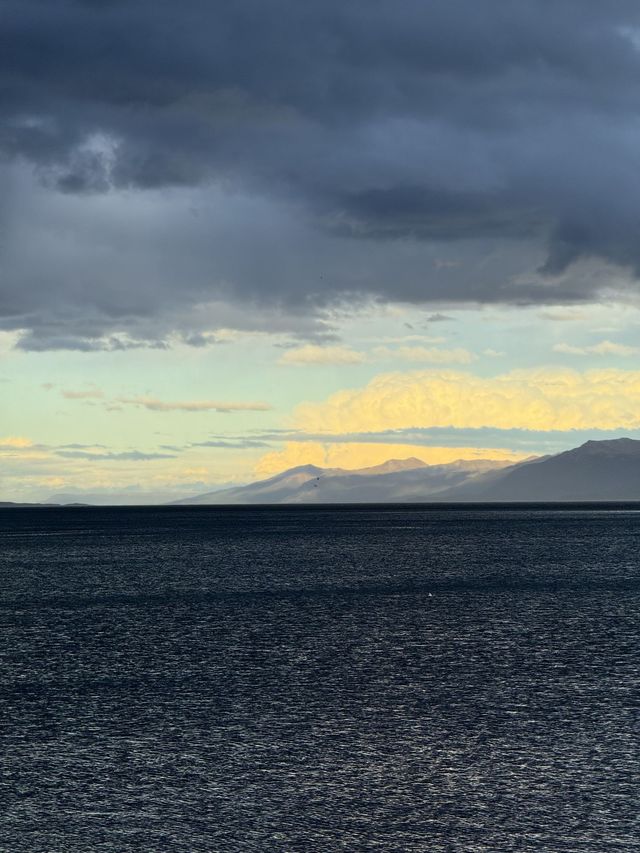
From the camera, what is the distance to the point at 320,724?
27.0 metres

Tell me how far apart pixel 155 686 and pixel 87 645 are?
1112 cm

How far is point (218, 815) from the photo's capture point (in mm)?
19203

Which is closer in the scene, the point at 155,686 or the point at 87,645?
the point at 155,686

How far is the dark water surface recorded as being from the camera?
1859 centimetres

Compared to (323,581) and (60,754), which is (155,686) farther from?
(323,581)

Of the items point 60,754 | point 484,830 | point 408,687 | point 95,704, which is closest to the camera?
point 484,830

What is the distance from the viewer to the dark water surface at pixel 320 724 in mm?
18594

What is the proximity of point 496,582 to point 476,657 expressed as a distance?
40140 mm

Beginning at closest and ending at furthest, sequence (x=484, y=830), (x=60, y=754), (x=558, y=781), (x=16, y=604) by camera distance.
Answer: (x=484, y=830), (x=558, y=781), (x=60, y=754), (x=16, y=604)

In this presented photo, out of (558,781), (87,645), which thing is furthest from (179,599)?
(558,781)

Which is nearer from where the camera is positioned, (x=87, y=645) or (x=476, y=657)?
(x=476, y=657)

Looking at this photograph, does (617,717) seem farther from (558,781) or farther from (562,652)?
(562,652)

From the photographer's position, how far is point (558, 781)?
2141 cm

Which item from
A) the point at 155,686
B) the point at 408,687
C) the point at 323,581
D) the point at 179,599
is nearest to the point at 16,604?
the point at 179,599
